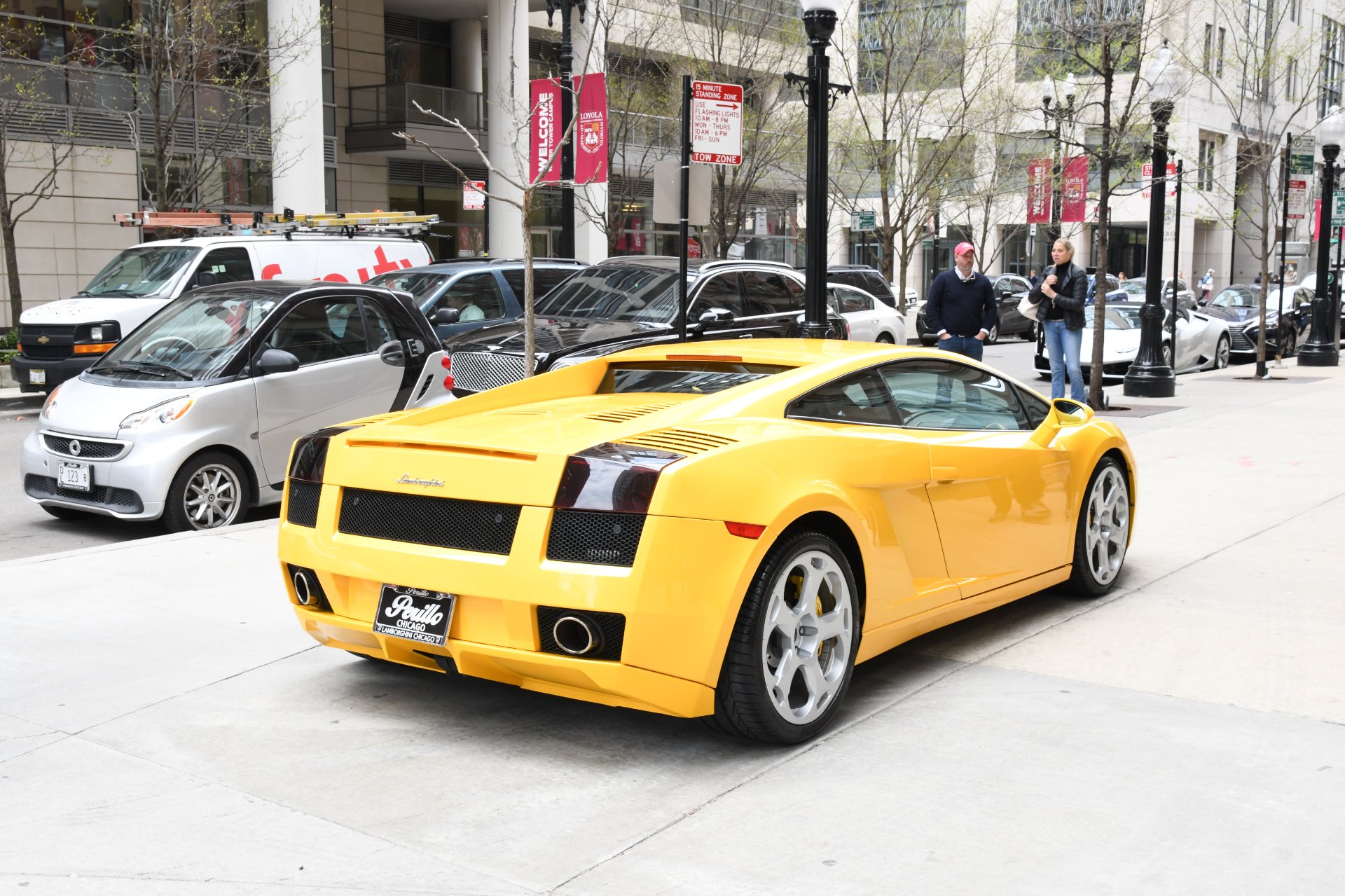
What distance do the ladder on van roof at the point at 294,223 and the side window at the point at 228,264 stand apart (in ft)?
1.61

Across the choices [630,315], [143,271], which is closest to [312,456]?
[630,315]

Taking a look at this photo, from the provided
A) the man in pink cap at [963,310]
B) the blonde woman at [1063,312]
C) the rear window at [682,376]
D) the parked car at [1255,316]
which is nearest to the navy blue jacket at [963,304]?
the man in pink cap at [963,310]

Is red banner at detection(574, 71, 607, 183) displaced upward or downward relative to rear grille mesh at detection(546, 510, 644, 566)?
upward

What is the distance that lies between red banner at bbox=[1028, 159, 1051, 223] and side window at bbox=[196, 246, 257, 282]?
1790cm

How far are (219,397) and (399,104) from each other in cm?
2741

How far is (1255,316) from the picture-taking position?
28516 millimetres

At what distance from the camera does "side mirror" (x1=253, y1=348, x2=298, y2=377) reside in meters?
9.16

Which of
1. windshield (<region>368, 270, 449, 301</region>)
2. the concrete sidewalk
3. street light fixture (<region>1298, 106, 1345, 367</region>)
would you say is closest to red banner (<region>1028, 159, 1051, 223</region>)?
street light fixture (<region>1298, 106, 1345, 367</region>)

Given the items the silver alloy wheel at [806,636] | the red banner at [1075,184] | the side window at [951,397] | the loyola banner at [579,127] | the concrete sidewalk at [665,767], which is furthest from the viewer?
the red banner at [1075,184]

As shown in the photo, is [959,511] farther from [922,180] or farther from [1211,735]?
[922,180]

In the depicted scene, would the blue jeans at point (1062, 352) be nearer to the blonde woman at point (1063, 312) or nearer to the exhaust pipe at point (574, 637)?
the blonde woman at point (1063, 312)

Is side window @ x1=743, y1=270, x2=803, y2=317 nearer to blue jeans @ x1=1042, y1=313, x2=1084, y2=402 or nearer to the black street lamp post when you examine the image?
blue jeans @ x1=1042, y1=313, x2=1084, y2=402

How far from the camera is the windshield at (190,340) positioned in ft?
30.2

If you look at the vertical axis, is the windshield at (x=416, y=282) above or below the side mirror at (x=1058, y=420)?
above
